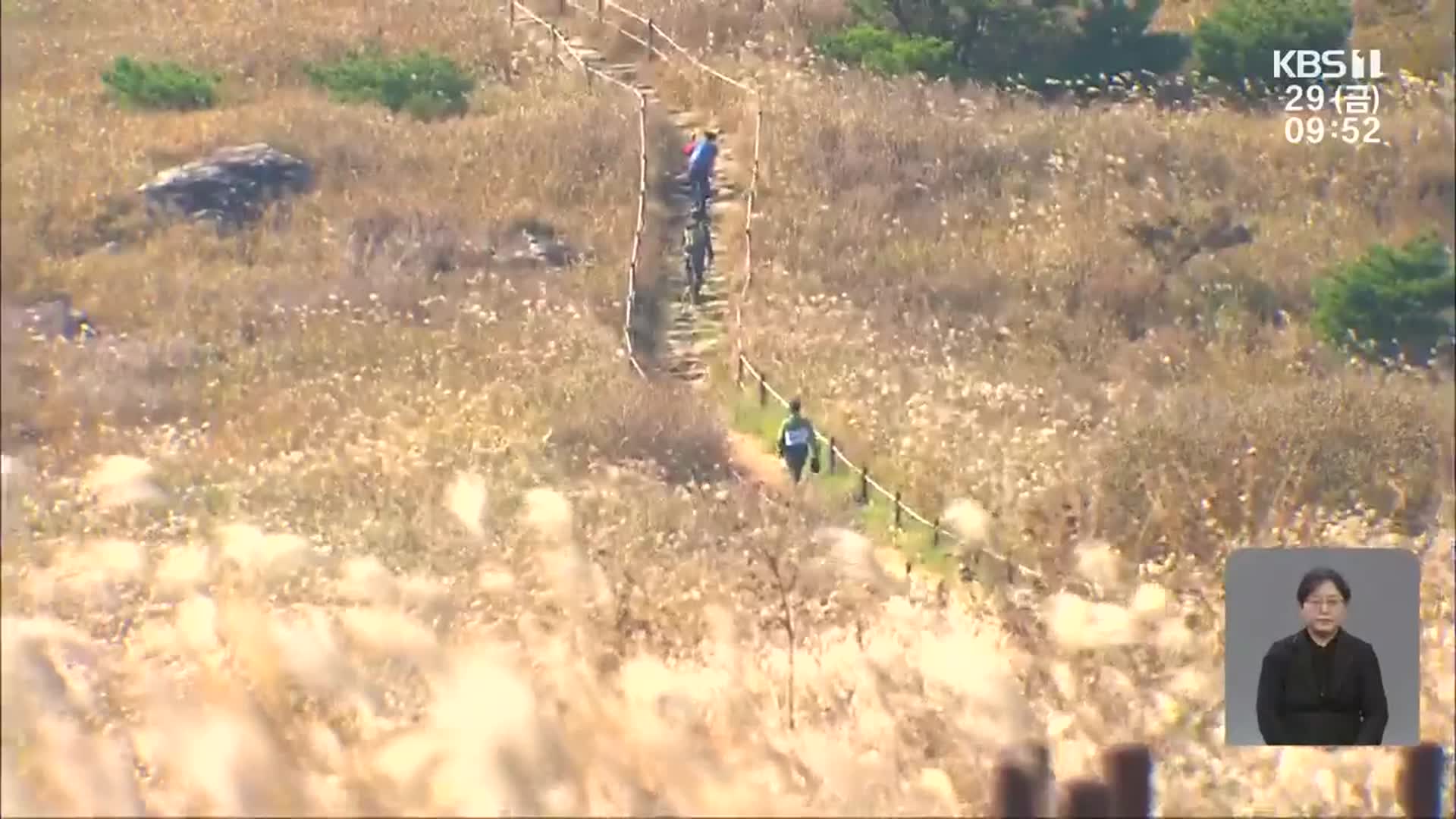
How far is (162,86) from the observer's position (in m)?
19.0

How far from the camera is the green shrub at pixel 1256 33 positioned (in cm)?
1830

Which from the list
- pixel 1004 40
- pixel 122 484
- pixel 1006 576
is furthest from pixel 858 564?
pixel 1004 40

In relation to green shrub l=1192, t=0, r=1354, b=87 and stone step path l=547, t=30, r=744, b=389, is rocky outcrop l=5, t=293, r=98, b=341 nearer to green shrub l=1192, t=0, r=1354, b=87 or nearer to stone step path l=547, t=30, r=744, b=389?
stone step path l=547, t=30, r=744, b=389

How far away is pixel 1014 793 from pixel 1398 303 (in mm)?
11581

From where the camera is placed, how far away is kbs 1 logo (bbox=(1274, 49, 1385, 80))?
14.4 m

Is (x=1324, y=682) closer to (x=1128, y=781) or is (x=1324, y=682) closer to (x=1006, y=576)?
(x=1128, y=781)

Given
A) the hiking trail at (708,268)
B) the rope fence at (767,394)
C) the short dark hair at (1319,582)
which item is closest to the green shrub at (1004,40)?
the rope fence at (767,394)

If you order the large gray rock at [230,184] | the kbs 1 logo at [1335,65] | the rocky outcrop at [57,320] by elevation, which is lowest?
the rocky outcrop at [57,320]

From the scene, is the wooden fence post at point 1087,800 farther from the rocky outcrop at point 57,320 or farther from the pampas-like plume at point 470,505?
the rocky outcrop at point 57,320

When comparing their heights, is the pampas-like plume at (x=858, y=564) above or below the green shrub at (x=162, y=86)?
below

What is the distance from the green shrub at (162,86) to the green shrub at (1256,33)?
10.6 meters

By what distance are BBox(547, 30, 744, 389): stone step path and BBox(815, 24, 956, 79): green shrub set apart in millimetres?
1984

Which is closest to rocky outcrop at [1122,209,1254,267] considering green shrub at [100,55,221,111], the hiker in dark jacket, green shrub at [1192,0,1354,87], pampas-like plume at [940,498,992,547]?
green shrub at [1192,0,1354,87]

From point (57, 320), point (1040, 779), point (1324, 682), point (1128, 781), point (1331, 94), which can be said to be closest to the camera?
point (1128, 781)
